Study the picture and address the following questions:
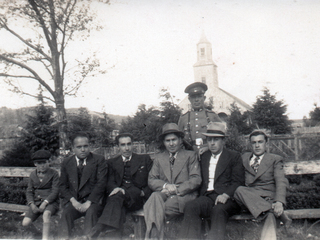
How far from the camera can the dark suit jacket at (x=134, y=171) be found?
14.6 ft

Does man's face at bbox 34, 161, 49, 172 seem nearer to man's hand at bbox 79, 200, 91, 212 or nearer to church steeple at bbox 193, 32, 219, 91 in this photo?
man's hand at bbox 79, 200, 91, 212

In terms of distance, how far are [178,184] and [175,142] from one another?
0.59m

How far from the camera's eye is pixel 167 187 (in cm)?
402

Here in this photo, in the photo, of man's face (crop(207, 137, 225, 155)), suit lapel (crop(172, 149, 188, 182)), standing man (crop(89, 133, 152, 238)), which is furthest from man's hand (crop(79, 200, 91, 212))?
man's face (crop(207, 137, 225, 155))

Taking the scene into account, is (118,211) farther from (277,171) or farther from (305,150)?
(305,150)

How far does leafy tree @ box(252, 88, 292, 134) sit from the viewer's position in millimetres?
27219

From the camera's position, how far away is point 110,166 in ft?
14.9

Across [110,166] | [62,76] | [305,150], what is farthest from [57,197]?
[305,150]

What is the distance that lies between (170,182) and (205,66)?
47462mm

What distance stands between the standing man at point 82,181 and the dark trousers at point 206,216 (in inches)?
50.1

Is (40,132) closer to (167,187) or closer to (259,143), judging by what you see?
(167,187)

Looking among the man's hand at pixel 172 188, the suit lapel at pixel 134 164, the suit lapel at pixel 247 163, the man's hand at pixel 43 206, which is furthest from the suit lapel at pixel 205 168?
the man's hand at pixel 43 206

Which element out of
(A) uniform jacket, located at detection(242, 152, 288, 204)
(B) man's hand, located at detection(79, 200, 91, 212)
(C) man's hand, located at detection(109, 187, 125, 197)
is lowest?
(B) man's hand, located at detection(79, 200, 91, 212)

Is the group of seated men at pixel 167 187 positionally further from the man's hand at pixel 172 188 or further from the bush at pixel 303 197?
the bush at pixel 303 197
